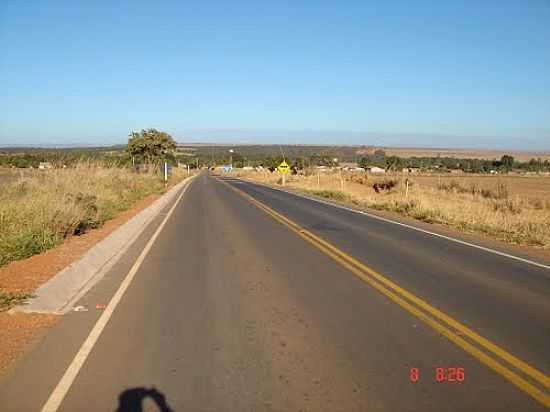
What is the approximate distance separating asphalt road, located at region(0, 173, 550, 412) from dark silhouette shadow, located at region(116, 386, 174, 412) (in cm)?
2

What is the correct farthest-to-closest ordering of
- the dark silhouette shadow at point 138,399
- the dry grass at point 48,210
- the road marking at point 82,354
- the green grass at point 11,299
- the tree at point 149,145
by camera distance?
the tree at point 149,145
the dry grass at point 48,210
the green grass at point 11,299
the road marking at point 82,354
the dark silhouette shadow at point 138,399

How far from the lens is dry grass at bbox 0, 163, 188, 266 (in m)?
12.6

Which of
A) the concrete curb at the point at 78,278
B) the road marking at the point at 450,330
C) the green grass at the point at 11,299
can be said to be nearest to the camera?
the road marking at the point at 450,330

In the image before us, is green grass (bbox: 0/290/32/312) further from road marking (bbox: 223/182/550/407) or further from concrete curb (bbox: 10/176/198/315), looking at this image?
road marking (bbox: 223/182/550/407)

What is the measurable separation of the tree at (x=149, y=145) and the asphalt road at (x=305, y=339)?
201 ft

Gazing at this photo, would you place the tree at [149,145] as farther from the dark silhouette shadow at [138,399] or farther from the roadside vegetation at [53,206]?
the dark silhouette shadow at [138,399]

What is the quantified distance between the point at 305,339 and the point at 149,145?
68.3 metres

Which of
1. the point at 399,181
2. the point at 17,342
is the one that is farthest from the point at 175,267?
the point at 399,181

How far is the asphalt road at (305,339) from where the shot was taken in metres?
4.88

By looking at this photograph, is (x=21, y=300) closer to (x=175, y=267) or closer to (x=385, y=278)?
(x=175, y=267)

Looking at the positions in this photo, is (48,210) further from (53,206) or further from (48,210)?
(53,206)
